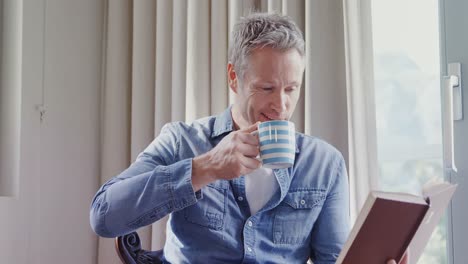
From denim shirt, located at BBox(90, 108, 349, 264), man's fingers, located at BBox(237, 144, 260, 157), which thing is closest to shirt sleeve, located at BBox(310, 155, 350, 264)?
denim shirt, located at BBox(90, 108, 349, 264)

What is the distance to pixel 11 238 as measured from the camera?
1845 mm

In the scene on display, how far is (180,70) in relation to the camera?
6.59 feet

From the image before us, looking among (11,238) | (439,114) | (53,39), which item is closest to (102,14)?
(53,39)

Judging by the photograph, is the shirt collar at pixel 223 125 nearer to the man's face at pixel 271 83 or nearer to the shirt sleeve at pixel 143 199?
the man's face at pixel 271 83

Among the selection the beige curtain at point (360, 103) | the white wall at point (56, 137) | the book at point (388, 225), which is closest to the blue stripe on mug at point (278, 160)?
the book at point (388, 225)

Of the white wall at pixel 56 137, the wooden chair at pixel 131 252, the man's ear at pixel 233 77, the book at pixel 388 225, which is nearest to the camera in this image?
the book at pixel 388 225

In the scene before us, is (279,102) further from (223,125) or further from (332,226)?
(332,226)

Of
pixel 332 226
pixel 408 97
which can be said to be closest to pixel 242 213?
pixel 332 226

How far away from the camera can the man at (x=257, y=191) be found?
1.37m

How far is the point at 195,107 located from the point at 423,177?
0.74 metres

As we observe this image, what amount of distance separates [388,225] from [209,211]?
1.69 feet

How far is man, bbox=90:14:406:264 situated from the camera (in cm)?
137

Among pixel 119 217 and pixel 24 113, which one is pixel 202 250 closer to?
pixel 119 217

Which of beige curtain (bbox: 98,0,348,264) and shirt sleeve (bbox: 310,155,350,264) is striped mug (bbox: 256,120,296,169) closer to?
shirt sleeve (bbox: 310,155,350,264)
